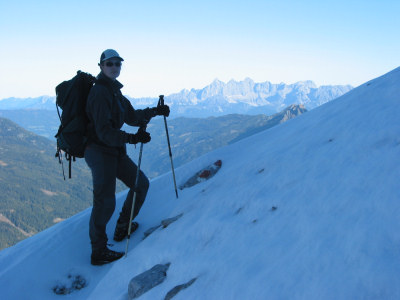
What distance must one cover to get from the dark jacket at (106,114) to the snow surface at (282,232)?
238 cm

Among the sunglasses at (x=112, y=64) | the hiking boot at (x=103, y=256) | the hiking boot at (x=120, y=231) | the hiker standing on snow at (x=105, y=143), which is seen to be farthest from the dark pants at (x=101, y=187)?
the sunglasses at (x=112, y=64)

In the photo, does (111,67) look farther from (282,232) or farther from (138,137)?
(282,232)

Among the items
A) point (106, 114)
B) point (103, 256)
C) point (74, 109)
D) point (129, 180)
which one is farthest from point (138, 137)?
point (103, 256)

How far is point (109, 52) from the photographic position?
21.1 feet

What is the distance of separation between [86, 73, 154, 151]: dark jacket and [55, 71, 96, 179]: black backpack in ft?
0.66

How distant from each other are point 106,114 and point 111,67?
3.62 ft

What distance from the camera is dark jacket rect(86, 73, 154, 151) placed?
6.04 metres

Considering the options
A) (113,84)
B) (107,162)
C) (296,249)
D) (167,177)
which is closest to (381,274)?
(296,249)

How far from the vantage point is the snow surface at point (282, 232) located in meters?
3.15

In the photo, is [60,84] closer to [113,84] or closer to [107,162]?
[113,84]

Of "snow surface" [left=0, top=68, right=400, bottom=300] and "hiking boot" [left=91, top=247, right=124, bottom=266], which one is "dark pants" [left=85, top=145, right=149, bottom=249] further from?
"snow surface" [left=0, top=68, right=400, bottom=300]

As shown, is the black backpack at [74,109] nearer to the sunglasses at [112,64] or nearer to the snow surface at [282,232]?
the sunglasses at [112,64]

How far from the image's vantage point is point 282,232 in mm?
4227

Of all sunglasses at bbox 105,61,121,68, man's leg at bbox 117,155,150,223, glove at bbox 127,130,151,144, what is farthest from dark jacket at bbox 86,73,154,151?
man's leg at bbox 117,155,150,223
